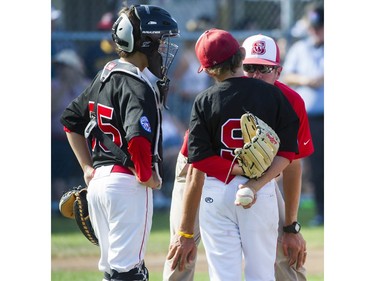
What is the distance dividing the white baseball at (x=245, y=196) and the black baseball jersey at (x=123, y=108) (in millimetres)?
607

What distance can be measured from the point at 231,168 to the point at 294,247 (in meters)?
0.92

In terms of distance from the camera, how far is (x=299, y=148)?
5336 mm

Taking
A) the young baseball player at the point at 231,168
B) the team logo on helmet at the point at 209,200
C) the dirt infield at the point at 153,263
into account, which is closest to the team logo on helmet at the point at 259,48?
the young baseball player at the point at 231,168

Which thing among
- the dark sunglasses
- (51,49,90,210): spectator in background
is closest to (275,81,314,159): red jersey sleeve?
the dark sunglasses

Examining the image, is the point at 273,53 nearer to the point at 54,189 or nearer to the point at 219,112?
the point at 219,112

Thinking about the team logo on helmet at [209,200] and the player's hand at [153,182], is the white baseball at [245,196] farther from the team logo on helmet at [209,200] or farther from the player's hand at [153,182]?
the player's hand at [153,182]

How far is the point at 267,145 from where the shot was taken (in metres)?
4.62

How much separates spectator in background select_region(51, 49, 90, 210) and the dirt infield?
3.32 metres

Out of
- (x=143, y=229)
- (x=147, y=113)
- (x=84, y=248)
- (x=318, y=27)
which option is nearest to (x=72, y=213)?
(x=143, y=229)

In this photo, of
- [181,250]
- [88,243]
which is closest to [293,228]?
[181,250]

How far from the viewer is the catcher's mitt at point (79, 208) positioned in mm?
5285

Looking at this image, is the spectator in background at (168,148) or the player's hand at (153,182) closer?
the player's hand at (153,182)

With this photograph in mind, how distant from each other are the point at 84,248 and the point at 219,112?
523cm

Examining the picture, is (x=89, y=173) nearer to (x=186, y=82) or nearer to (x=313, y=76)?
(x=313, y=76)
